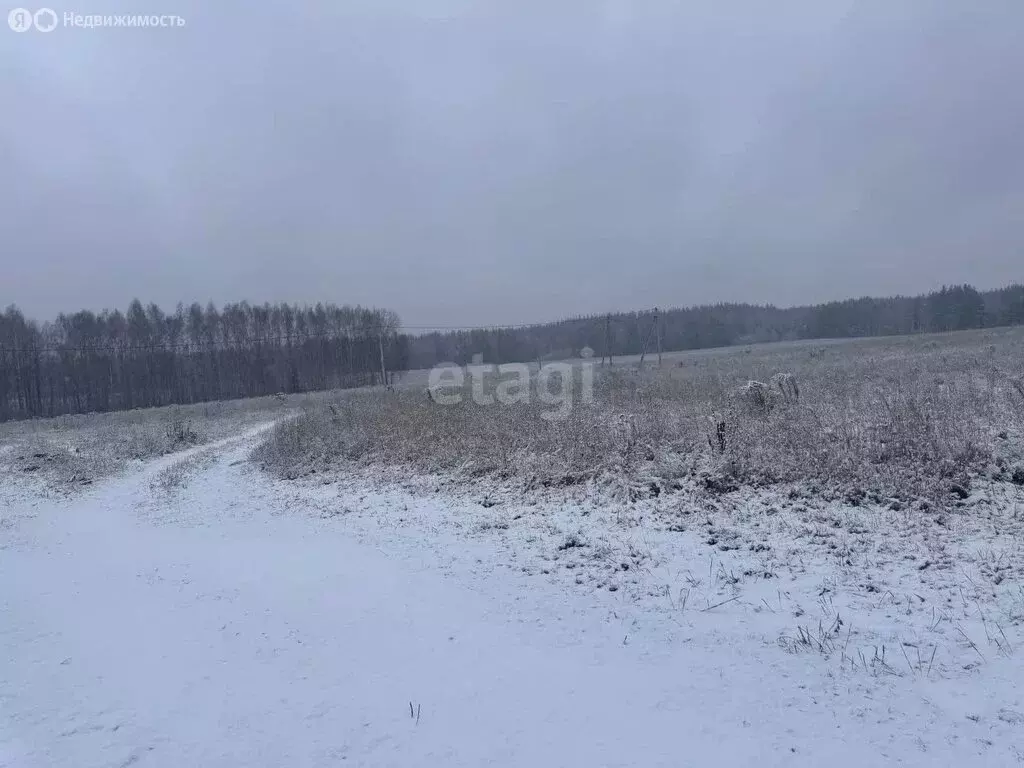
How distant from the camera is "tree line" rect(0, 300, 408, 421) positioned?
187ft

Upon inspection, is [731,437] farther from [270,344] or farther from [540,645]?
[270,344]

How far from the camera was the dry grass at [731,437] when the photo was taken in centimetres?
Answer: 786

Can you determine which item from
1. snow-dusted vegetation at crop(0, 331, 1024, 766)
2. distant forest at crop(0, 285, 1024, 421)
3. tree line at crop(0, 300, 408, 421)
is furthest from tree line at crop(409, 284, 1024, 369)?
snow-dusted vegetation at crop(0, 331, 1024, 766)

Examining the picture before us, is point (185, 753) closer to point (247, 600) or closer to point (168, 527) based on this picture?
point (247, 600)

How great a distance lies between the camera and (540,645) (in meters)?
4.88

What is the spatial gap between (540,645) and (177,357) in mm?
72211

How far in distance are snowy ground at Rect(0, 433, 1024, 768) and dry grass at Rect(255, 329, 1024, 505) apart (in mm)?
1062

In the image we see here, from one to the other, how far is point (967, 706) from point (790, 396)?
38.5 ft

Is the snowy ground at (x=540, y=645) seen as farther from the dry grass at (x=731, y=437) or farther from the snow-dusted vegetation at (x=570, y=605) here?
the dry grass at (x=731, y=437)

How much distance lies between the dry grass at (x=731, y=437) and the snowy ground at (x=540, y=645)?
3.48 ft

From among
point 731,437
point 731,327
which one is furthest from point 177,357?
point 731,327

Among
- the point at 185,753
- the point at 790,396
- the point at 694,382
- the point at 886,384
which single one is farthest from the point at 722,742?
the point at 694,382

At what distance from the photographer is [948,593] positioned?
4898 mm

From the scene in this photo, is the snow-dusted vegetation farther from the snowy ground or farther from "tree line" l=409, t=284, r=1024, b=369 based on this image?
"tree line" l=409, t=284, r=1024, b=369
